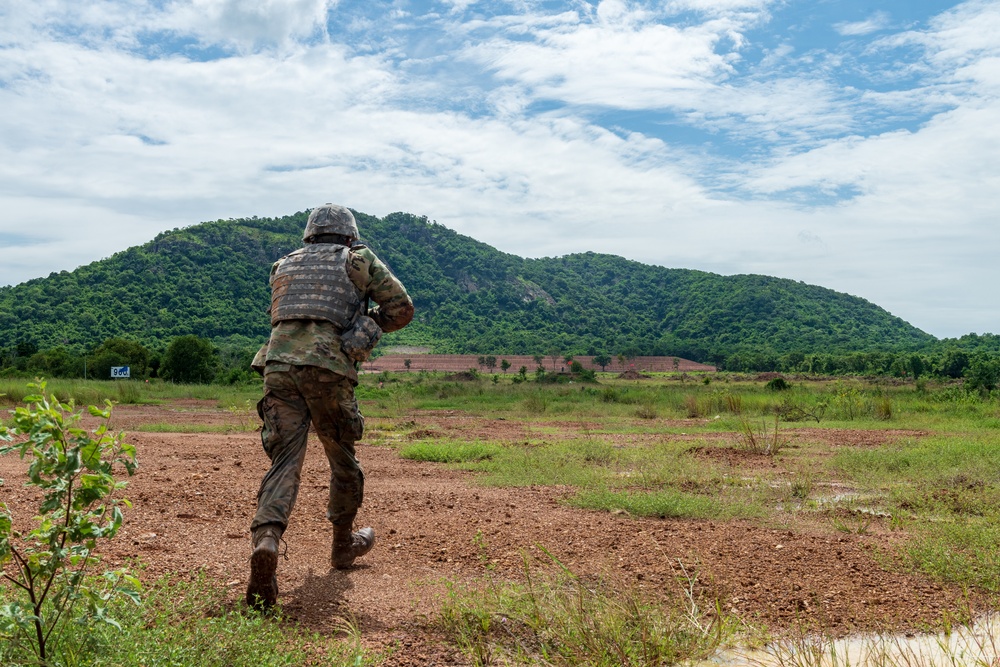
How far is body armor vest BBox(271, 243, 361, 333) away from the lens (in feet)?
15.2

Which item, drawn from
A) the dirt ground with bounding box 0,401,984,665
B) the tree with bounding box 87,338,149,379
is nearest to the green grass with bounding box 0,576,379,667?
the dirt ground with bounding box 0,401,984,665

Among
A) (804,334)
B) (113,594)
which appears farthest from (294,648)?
(804,334)

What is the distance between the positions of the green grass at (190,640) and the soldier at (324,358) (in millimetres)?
635

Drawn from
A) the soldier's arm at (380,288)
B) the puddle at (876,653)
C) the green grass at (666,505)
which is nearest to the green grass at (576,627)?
the puddle at (876,653)

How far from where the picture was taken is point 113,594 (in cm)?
277

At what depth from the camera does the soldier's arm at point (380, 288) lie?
4.79 meters

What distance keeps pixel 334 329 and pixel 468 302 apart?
419ft

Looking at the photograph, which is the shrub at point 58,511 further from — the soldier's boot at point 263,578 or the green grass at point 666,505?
the green grass at point 666,505

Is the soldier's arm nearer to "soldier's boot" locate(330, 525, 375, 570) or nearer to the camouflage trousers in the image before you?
the camouflage trousers

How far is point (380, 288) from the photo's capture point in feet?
16.0

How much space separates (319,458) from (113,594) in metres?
8.32

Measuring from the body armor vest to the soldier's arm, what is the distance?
0.06 m

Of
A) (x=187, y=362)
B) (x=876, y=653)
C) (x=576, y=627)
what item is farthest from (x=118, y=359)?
(x=876, y=653)

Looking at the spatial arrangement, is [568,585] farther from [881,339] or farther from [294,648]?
[881,339]
